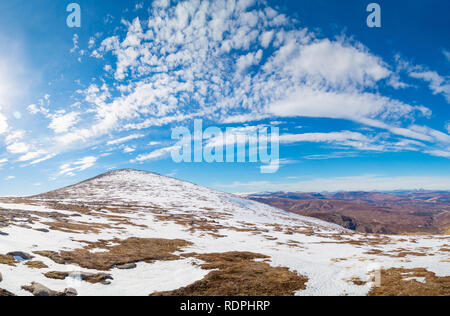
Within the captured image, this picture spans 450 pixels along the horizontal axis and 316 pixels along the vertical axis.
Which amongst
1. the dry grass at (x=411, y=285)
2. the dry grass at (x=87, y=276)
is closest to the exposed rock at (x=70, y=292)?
the dry grass at (x=87, y=276)

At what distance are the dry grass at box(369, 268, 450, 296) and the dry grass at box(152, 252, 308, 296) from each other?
6.50 metres

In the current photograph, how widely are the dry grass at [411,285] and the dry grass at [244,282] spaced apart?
21.3 feet

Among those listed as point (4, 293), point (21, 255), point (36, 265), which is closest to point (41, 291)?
point (4, 293)

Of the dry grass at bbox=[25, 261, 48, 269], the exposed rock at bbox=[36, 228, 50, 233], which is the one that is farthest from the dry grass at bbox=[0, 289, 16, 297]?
the exposed rock at bbox=[36, 228, 50, 233]

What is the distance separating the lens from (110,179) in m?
172

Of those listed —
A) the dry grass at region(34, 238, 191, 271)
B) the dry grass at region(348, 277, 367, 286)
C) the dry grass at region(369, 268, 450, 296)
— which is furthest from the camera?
the dry grass at region(34, 238, 191, 271)

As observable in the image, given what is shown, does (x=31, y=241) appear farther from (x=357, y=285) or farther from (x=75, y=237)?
(x=357, y=285)

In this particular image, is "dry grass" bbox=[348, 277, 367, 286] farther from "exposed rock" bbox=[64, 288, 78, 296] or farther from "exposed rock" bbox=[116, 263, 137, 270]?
"exposed rock" bbox=[64, 288, 78, 296]

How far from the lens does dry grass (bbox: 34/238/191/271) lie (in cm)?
2364

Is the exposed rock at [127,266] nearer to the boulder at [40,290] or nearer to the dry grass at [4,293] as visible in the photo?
the boulder at [40,290]

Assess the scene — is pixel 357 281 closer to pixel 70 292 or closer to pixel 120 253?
pixel 70 292

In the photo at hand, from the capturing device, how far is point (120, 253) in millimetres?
29609
